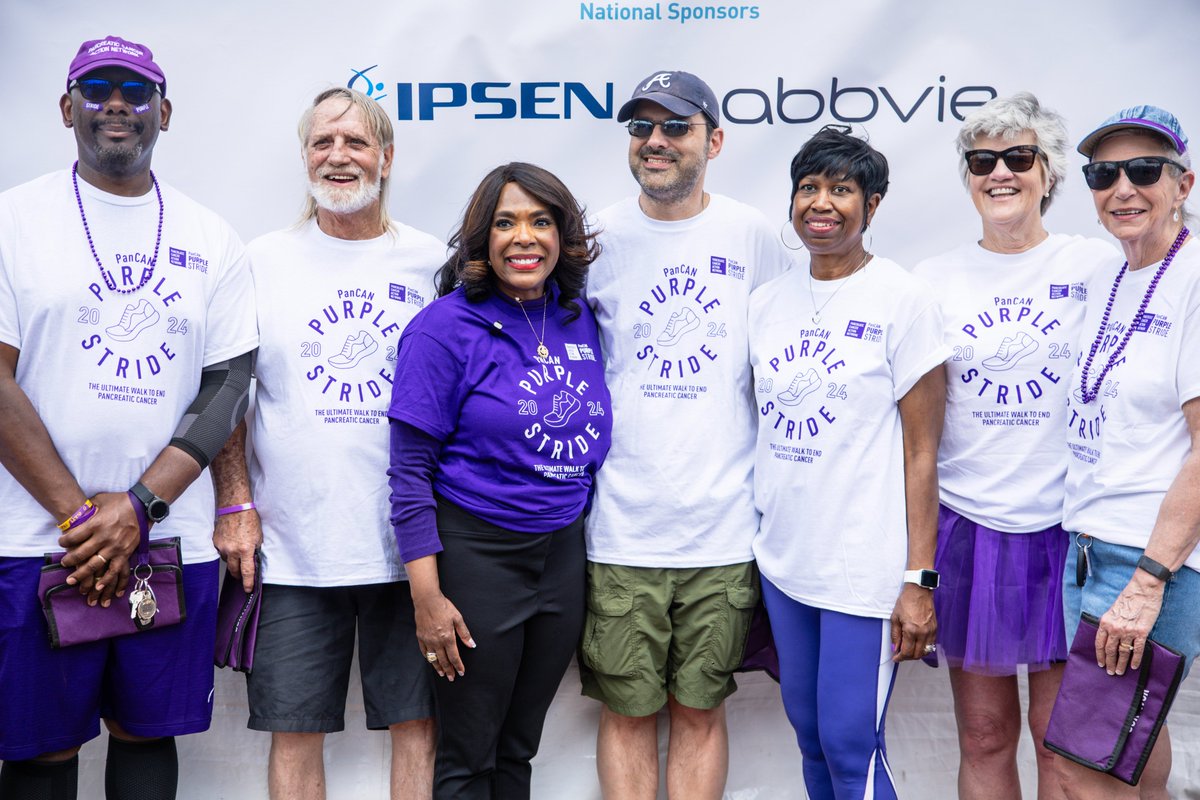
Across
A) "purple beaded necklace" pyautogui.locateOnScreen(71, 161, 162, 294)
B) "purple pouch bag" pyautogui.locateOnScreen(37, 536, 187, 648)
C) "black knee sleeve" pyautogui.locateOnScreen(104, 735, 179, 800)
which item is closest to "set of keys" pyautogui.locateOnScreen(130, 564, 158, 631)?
"purple pouch bag" pyautogui.locateOnScreen(37, 536, 187, 648)

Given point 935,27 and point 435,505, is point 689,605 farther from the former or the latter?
point 935,27

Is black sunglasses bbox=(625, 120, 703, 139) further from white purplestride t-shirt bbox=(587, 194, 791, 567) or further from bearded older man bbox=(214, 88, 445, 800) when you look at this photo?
bearded older man bbox=(214, 88, 445, 800)

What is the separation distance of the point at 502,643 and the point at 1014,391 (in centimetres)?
140

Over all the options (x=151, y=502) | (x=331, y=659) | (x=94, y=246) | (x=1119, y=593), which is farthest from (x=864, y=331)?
(x=94, y=246)

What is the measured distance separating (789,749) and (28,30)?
3.28 meters

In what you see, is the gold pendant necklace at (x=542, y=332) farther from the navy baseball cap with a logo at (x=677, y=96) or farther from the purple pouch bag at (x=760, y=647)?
the purple pouch bag at (x=760, y=647)

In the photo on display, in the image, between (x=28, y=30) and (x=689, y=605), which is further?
(x=28, y=30)

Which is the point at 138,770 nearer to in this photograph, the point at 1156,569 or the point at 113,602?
the point at 113,602

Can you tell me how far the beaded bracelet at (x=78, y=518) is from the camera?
2371 millimetres

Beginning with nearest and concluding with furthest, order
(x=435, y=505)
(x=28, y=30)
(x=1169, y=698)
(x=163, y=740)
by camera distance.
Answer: (x=1169, y=698), (x=435, y=505), (x=163, y=740), (x=28, y=30)

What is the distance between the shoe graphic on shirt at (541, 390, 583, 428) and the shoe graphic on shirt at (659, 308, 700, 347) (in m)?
0.33

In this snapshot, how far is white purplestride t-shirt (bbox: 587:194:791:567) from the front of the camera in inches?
104

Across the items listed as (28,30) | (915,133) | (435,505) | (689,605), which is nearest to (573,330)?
(435,505)

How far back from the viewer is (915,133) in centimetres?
330
